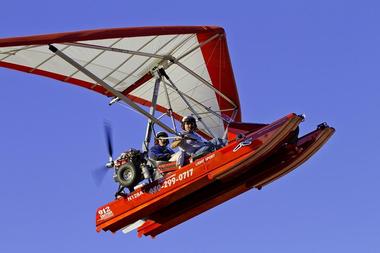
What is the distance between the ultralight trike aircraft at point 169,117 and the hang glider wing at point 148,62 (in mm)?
28

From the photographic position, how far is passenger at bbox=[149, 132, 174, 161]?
2414 cm

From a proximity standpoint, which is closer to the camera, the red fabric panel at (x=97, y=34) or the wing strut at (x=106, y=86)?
the red fabric panel at (x=97, y=34)

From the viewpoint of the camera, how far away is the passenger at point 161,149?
950 inches

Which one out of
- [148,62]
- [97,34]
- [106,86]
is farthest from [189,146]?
[97,34]

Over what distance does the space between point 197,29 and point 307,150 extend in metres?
4.24

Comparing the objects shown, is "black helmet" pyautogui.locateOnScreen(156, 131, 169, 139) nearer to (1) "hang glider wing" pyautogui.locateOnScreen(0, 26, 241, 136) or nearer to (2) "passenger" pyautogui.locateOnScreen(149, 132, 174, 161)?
(2) "passenger" pyautogui.locateOnScreen(149, 132, 174, 161)

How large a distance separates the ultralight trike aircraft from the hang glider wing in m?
0.03

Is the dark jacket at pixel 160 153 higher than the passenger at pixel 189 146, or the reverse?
the dark jacket at pixel 160 153

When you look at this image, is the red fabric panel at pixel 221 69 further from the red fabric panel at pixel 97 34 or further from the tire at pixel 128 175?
the tire at pixel 128 175

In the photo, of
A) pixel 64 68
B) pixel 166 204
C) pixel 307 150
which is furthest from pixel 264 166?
pixel 64 68

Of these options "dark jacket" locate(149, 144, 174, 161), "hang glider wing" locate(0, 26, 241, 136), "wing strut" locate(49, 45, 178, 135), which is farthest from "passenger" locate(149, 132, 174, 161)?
"hang glider wing" locate(0, 26, 241, 136)

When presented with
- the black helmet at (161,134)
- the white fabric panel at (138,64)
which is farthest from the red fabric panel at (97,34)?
the black helmet at (161,134)

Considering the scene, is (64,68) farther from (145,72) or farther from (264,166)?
(264,166)

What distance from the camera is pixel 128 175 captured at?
23.9 m
